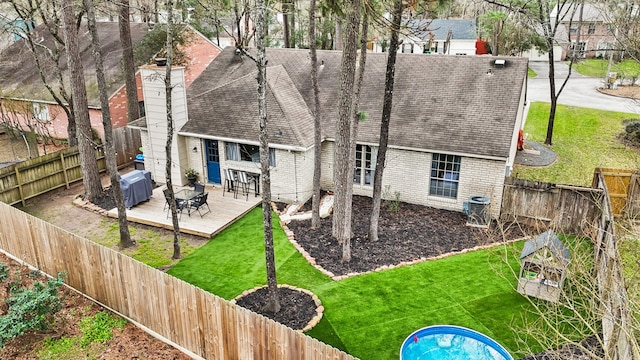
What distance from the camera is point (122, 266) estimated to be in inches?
348

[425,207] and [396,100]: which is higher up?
[396,100]

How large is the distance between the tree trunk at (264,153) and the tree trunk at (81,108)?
775cm

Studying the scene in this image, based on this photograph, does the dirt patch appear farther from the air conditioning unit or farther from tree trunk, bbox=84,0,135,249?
the air conditioning unit

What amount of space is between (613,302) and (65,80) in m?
27.4

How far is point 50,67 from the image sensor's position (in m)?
26.0

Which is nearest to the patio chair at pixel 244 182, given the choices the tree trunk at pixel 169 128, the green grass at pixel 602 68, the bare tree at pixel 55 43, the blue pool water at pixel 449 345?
the tree trunk at pixel 169 128

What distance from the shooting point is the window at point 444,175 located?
1523 cm

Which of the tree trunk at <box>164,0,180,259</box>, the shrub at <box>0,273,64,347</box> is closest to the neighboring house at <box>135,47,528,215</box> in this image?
the tree trunk at <box>164,0,180,259</box>

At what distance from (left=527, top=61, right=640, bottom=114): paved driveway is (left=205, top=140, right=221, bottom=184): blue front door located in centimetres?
2204

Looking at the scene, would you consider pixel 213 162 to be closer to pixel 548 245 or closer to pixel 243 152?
pixel 243 152

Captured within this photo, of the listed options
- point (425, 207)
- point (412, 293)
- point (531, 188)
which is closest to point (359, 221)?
point (425, 207)

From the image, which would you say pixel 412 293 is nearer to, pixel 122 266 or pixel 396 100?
pixel 122 266

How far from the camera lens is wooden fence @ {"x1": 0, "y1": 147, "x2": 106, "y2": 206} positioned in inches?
607

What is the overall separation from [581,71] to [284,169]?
1484 inches
